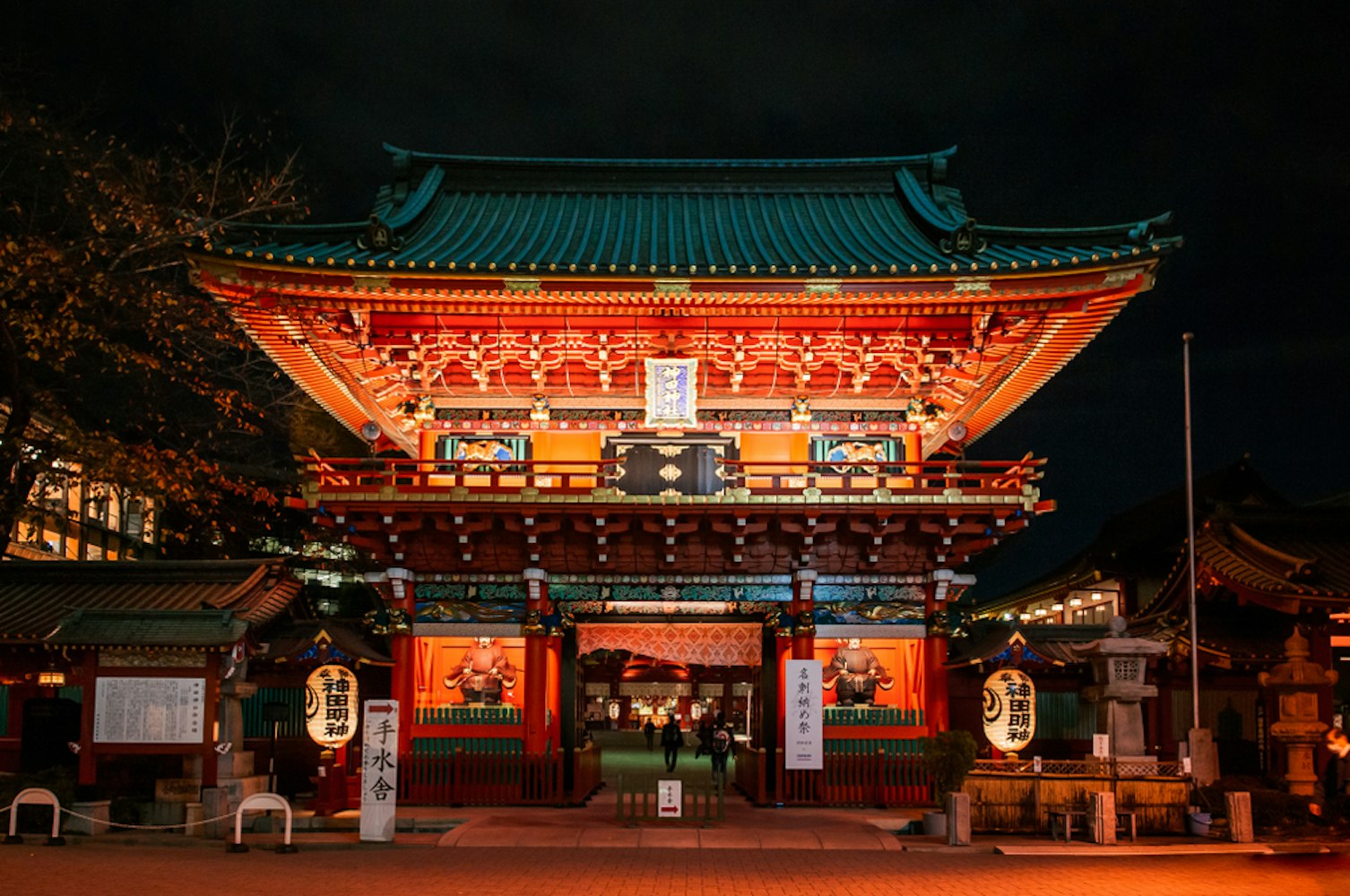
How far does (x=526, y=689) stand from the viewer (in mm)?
20406

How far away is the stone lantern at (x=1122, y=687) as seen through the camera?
18422 millimetres

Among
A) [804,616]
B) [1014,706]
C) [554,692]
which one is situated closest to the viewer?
[1014,706]

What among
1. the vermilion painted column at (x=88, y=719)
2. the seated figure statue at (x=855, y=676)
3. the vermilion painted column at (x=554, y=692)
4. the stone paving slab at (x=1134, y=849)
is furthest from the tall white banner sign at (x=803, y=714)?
the vermilion painted column at (x=88, y=719)

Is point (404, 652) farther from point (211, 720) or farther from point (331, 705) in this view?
point (211, 720)

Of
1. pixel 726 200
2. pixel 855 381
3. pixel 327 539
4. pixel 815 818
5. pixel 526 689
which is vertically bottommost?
pixel 815 818

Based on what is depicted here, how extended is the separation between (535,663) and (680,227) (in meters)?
8.99

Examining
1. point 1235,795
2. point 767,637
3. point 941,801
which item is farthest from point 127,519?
point 1235,795

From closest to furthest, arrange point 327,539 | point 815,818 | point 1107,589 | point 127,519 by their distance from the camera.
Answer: point 815,818 → point 327,539 → point 1107,589 → point 127,519

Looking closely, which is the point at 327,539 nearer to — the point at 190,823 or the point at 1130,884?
the point at 190,823

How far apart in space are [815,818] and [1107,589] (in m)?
23.1

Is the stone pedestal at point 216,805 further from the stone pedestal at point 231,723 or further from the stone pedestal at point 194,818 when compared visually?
the stone pedestal at point 231,723

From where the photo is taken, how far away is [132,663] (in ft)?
59.5

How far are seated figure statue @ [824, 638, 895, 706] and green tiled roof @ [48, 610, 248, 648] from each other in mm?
9847

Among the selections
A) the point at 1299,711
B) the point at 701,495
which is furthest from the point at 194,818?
the point at 1299,711
